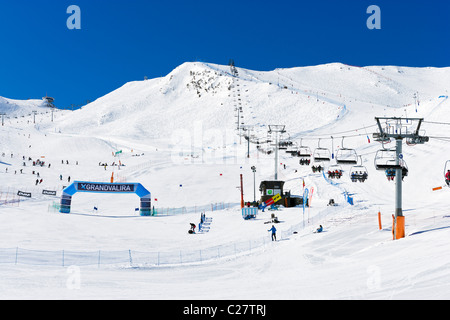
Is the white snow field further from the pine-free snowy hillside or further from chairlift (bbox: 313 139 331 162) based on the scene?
the pine-free snowy hillside

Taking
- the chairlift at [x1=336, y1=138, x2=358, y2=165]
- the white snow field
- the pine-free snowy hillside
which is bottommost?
the white snow field

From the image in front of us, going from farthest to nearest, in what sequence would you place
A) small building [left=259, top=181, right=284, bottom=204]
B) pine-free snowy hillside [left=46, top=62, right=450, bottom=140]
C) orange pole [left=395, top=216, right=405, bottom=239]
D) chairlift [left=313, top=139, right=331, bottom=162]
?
pine-free snowy hillside [left=46, top=62, right=450, bottom=140] < small building [left=259, top=181, right=284, bottom=204] < chairlift [left=313, top=139, right=331, bottom=162] < orange pole [left=395, top=216, right=405, bottom=239]

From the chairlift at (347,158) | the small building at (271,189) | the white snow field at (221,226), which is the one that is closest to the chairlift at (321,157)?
the chairlift at (347,158)

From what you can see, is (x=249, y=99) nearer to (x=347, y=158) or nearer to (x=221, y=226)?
(x=347, y=158)

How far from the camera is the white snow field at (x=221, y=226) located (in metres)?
12.1

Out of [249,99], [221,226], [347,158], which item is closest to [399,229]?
A: [221,226]

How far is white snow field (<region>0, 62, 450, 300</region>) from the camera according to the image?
39.5 ft

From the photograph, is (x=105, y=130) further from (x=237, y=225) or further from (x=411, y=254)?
(x=411, y=254)

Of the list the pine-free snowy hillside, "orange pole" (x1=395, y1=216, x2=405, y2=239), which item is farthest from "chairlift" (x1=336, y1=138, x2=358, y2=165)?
the pine-free snowy hillside

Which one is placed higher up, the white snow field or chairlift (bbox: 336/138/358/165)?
chairlift (bbox: 336/138/358/165)

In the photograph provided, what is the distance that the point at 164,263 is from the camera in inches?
703

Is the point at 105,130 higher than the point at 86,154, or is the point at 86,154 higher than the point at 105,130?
the point at 105,130
